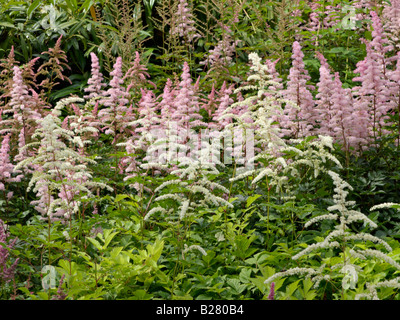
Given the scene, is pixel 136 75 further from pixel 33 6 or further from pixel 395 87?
pixel 33 6

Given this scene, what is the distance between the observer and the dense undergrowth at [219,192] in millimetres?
2516

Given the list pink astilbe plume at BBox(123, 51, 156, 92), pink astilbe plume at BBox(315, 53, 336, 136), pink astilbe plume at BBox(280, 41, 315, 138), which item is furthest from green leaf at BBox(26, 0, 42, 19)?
pink astilbe plume at BBox(315, 53, 336, 136)

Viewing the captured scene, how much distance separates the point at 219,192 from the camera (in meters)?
3.43

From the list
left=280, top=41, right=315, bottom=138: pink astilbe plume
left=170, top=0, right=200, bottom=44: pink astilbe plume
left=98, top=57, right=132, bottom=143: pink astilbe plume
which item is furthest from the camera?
left=170, top=0, right=200, bottom=44: pink astilbe plume

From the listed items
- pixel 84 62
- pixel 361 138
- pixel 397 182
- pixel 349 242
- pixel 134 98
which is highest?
pixel 84 62

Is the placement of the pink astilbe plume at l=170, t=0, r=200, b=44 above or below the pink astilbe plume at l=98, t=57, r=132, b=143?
above

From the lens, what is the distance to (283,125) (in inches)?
163

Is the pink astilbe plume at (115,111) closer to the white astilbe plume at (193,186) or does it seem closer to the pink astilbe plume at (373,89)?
the white astilbe plume at (193,186)

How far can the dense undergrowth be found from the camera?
252 centimetres

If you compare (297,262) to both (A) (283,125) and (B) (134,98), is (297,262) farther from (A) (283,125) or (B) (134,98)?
(B) (134,98)

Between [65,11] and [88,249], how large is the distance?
5.42m

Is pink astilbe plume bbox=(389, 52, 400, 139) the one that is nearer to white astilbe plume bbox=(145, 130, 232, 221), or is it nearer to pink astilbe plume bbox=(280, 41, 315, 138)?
pink astilbe plume bbox=(280, 41, 315, 138)

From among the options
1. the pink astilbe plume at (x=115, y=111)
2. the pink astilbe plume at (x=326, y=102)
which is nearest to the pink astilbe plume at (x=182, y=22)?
the pink astilbe plume at (x=115, y=111)

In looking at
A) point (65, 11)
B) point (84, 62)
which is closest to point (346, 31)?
point (84, 62)
